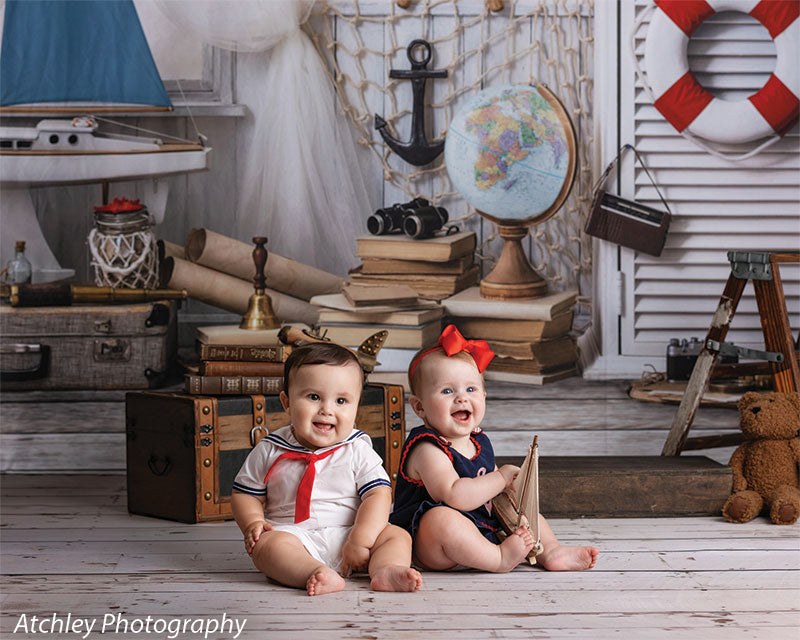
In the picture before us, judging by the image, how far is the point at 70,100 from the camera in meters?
3.64

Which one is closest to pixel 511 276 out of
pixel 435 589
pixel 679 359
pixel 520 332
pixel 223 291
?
pixel 520 332

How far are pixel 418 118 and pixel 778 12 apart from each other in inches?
51.5

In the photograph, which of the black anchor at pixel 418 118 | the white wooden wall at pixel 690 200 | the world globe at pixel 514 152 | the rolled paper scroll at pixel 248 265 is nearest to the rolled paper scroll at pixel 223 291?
the rolled paper scroll at pixel 248 265

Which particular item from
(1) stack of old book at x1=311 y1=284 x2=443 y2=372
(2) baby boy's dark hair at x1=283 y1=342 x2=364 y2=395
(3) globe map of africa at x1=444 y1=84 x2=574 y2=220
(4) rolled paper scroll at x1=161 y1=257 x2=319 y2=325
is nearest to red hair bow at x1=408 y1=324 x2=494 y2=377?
(2) baby boy's dark hair at x1=283 y1=342 x2=364 y2=395

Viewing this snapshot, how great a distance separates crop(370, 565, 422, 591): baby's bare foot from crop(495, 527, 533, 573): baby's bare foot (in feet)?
0.63

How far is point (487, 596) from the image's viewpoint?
1835 millimetres

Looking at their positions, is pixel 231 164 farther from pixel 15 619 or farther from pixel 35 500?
pixel 15 619

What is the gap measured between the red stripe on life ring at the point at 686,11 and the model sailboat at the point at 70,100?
1.67 meters

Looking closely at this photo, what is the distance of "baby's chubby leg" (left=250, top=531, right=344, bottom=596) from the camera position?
5.92 ft

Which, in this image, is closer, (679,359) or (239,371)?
(239,371)

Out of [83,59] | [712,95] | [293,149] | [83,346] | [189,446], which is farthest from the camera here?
[293,149]

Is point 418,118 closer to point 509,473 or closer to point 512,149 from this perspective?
point 512,149

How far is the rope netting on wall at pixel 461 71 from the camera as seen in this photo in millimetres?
3787

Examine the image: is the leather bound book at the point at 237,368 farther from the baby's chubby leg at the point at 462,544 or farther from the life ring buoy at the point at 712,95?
the life ring buoy at the point at 712,95
